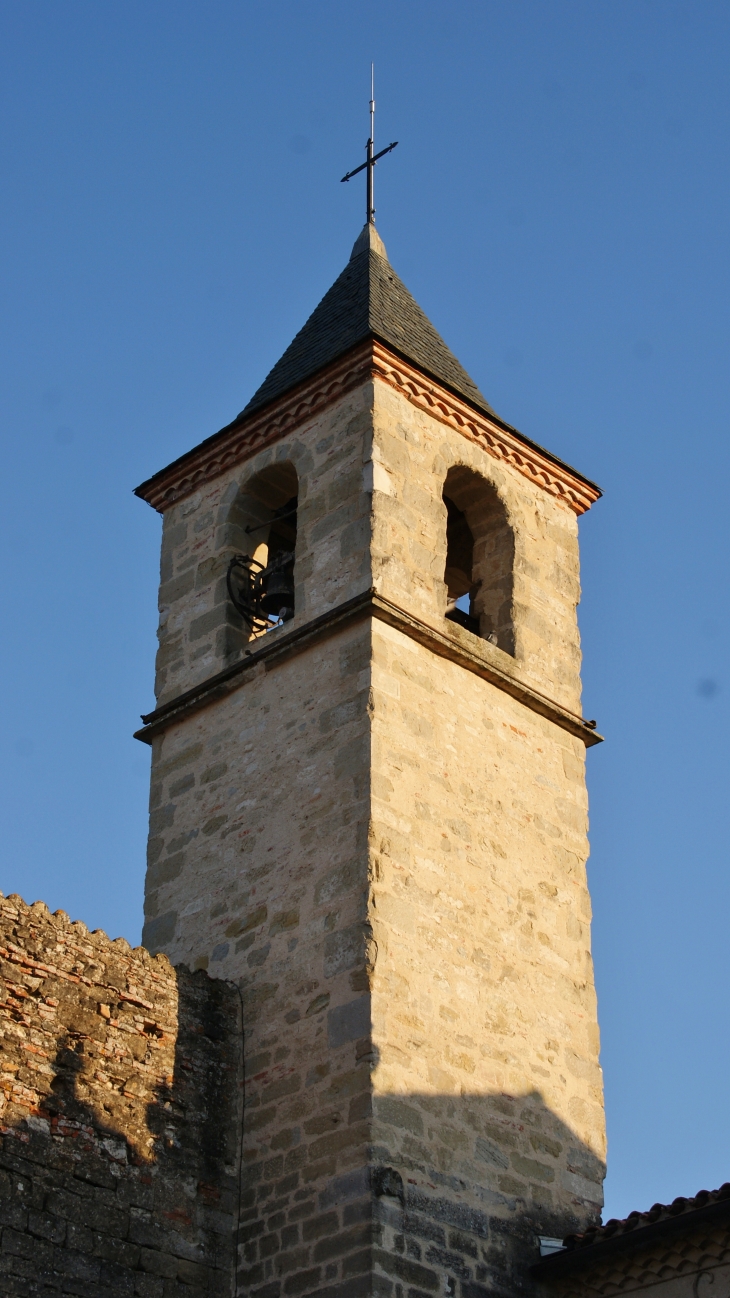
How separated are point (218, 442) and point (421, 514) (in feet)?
5.71

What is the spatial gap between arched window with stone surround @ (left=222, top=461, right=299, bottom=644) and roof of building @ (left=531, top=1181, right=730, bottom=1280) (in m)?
4.06

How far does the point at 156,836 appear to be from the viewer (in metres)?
11.6

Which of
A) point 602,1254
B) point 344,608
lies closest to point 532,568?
point 344,608

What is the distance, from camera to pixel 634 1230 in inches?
367

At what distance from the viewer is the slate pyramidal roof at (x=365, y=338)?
12312mm

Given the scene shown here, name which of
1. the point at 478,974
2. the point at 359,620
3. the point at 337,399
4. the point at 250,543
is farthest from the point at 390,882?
the point at 337,399

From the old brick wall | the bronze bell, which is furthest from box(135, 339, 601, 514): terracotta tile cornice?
the old brick wall

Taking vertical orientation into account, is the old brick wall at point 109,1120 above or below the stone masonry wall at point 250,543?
below

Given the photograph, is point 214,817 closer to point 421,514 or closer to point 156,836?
point 156,836

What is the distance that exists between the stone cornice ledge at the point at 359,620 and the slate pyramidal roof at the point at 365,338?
5.69 feet

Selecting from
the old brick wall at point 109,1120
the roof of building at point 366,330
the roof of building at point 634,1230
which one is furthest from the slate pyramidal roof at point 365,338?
the roof of building at point 634,1230

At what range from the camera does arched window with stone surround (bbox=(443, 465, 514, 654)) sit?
1223 centimetres

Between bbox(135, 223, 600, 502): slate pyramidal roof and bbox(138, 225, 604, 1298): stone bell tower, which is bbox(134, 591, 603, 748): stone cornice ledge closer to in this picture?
bbox(138, 225, 604, 1298): stone bell tower

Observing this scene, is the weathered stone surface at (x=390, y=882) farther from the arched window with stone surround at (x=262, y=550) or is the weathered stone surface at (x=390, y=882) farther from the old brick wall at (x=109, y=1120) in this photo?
the old brick wall at (x=109, y=1120)
